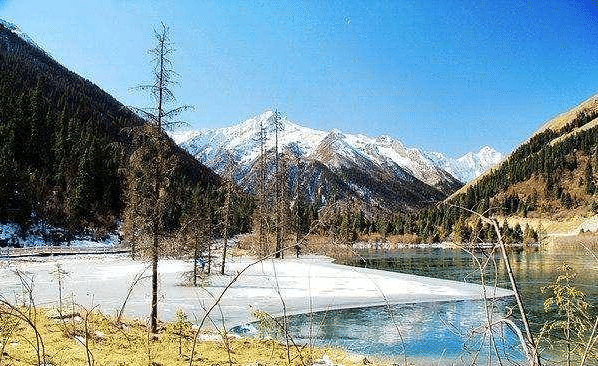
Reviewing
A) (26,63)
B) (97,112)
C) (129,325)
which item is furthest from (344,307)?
(26,63)

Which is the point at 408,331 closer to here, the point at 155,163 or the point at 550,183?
the point at 155,163

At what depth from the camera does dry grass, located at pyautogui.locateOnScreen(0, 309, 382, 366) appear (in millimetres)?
10062

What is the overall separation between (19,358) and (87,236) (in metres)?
82.7

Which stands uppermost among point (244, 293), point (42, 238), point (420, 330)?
point (42, 238)

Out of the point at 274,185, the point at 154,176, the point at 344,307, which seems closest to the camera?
the point at 154,176

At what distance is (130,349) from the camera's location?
1152 centimetres

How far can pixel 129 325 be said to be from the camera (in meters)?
15.1

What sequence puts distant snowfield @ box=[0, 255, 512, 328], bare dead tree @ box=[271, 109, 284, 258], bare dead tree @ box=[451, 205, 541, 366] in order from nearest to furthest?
1. bare dead tree @ box=[451, 205, 541, 366]
2. distant snowfield @ box=[0, 255, 512, 328]
3. bare dead tree @ box=[271, 109, 284, 258]

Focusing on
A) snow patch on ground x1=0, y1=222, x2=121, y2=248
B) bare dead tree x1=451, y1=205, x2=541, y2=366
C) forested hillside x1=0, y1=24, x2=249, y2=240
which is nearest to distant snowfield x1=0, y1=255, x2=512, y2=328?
bare dead tree x1=451, y1=205, x2=541, y2=366

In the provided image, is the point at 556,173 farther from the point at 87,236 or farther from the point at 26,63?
the point at 26,63

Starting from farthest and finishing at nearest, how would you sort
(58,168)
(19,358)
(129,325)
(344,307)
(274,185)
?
(58,168)
(274,185)
(344,307)
(129,325)
(19,358)

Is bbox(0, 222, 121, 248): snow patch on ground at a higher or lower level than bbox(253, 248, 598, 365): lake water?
higher

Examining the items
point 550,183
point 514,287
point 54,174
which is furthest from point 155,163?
point 550,183

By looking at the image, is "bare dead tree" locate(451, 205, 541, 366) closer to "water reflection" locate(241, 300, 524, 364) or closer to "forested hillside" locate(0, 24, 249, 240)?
"water reflection" locate(241, 300, 524, 364)
